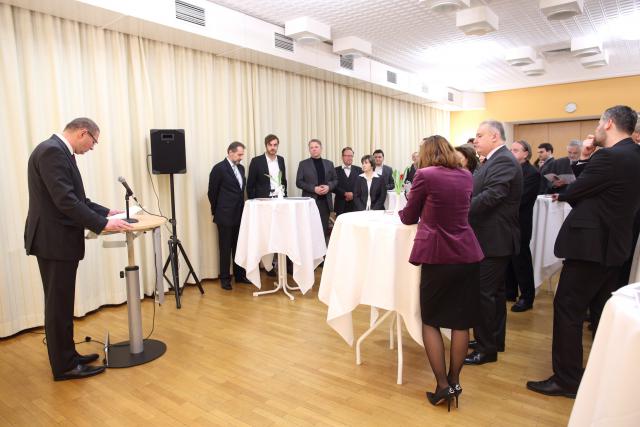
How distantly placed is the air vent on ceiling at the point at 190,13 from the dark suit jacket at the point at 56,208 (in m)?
2.31

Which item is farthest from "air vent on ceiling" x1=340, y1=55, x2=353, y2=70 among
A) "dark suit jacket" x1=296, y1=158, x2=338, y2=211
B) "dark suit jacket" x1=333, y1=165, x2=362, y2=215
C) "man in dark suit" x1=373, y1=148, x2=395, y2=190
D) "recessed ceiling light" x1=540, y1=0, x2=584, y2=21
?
"recessed ceiling light" x1=540, y1=0, x2=584, y2=21

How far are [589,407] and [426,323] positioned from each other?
126cm

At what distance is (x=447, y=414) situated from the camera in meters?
2.49

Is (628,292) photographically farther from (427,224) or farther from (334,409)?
(334,409)

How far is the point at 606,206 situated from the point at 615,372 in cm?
164

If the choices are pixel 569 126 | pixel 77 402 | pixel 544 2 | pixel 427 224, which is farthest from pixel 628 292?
pixel 569 126

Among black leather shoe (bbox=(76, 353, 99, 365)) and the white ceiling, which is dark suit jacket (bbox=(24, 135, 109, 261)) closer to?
black leather shoe (bbox=(76, 353, 99, 365))

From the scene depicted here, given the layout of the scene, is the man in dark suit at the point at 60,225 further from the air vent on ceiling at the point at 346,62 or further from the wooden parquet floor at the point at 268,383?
the air vent on ceiling at the point at 346,62

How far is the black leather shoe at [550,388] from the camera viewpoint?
8.71ft

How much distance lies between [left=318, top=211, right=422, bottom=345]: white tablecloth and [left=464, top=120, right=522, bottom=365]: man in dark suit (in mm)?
572

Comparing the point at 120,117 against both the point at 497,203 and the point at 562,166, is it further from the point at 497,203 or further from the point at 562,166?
the point at 562,166

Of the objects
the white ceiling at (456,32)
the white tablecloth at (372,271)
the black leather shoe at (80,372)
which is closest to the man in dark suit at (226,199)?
the white ceiling at (456,32)

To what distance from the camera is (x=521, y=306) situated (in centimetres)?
432

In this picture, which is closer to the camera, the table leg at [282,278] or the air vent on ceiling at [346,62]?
the table leg at [282,278]
